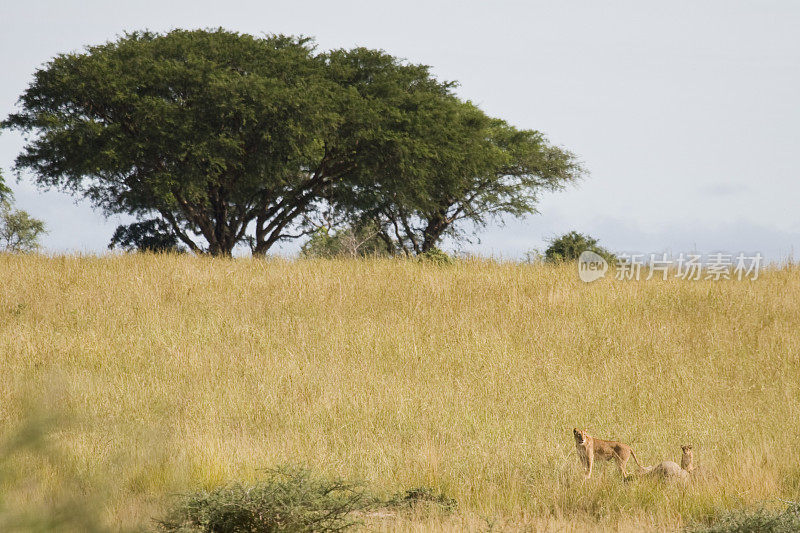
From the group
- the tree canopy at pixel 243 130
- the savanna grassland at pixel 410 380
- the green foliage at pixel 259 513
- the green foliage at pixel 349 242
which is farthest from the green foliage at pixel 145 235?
the green foliage at pixel 259 513

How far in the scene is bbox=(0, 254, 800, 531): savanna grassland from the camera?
590cm

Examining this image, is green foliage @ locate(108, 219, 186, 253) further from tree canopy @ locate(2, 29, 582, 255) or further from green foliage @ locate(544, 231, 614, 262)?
green foliage @ locate(544, 231, 614, 262)

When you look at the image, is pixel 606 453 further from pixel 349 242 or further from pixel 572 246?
pixel 349 242

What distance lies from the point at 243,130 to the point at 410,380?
1553cm

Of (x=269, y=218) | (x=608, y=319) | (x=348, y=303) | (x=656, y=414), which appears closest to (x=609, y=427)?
(x=656, y=414)

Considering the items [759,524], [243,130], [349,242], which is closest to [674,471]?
[759,524]

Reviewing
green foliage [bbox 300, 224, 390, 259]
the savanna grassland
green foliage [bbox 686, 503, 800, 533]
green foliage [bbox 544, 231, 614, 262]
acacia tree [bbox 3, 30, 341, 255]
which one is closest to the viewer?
green foliage [bbox 686, 503, 800, 533]

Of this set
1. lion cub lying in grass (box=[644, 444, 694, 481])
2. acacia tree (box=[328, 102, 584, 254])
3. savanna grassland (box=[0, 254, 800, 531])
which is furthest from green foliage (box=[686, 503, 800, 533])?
acacia tree (box=[328, 102, 584, 254])

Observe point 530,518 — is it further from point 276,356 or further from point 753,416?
point 276,356

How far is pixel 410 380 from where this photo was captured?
10.1 m

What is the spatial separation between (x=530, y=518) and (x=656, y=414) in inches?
152

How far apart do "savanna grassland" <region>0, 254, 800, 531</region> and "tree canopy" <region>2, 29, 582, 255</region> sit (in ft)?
24.3

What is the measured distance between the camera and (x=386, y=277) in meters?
15.1

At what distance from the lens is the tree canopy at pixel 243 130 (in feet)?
75.6
